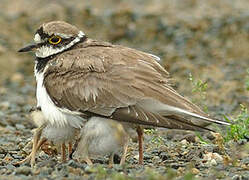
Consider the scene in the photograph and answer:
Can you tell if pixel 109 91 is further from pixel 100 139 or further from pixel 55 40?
pixel 55 40

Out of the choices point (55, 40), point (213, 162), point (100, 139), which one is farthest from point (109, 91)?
point (213, 162)

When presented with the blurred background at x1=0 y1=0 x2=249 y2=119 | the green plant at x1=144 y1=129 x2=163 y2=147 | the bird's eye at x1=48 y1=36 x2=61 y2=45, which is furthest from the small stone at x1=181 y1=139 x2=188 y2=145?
the blurred background at x1=0 y1=0 x2=249 y2=119

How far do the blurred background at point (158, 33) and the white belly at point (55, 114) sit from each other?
4086mm

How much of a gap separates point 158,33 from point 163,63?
5.89 feet

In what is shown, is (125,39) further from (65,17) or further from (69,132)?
(69,132)

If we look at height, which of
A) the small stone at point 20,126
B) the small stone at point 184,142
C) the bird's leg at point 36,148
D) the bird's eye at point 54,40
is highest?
the bird's eye at point 54,40

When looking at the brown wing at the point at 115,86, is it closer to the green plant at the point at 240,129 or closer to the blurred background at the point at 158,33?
the green plant at the point at 240,129

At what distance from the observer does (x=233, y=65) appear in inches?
461

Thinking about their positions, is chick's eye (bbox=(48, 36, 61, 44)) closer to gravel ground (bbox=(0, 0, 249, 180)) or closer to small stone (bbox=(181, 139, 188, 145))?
gravel ground (bbox=(0, 0, 249, 180))

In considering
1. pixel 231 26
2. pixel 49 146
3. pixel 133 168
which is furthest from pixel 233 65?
pixel 133 168

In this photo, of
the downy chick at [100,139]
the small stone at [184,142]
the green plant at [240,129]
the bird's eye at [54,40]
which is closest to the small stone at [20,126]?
the bird's eye at [54,40]

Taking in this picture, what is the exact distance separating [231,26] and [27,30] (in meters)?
4.75

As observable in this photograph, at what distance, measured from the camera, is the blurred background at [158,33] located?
1123cm

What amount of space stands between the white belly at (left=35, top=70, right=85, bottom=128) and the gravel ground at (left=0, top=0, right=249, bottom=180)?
1.33 ft
